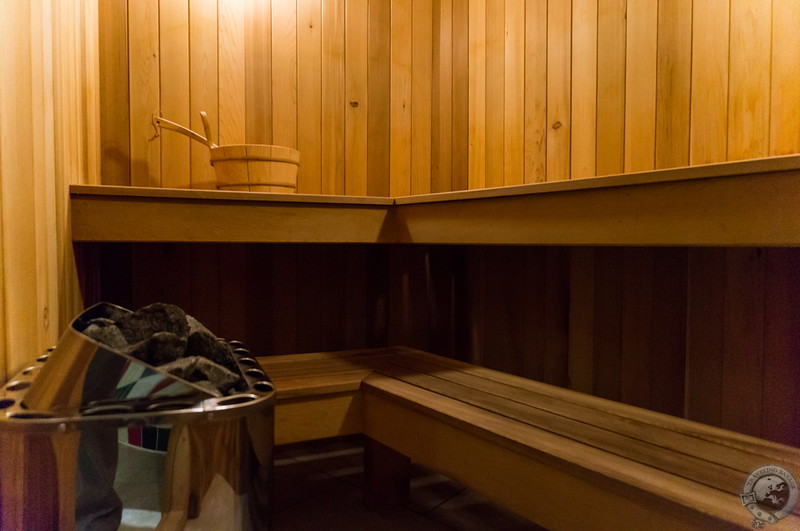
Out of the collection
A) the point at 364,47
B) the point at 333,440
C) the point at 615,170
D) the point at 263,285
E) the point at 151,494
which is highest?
the point at 364,47

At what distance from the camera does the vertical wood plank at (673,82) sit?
1.62 meters

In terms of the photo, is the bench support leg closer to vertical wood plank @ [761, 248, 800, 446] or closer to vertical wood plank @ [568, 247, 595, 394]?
vertical wood plank @ [568, 247, 595, 394]

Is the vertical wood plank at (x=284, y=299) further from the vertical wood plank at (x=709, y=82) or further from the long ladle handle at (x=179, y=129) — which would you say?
the vertical wood plank at (x=709, y=82)

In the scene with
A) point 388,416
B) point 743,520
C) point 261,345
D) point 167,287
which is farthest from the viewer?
point 261,345

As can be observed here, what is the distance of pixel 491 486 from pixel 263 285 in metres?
1.31

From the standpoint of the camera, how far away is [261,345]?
2.25 metres

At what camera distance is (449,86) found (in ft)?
8.33

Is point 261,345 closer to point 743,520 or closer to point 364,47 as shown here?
point 364,47

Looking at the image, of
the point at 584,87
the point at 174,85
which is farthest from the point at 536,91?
the point at 174,85

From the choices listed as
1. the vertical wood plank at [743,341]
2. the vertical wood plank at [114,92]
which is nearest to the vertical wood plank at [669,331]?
the vertical wood plank at [743,341]

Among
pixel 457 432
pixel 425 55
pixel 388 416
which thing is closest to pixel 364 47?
pixel 425 55

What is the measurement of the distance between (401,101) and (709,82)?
4.24ft

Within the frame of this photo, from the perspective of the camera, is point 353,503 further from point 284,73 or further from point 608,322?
point 284,73

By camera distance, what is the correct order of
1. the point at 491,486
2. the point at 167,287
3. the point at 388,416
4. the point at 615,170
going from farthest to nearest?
the point at 167,287 < the point at 615,170 < the point at 388,416 < the point at 491,486
